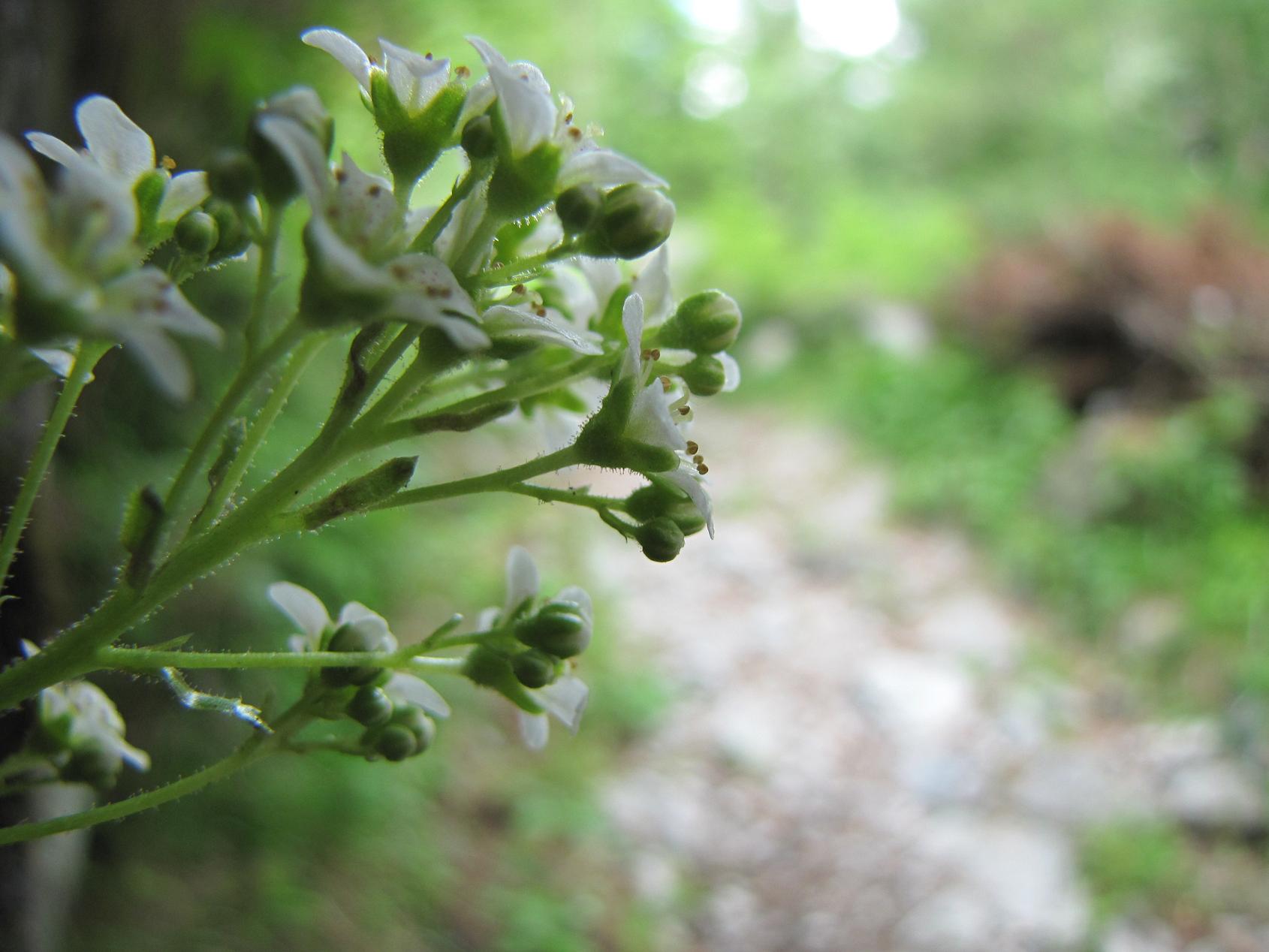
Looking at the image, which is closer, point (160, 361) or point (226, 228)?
point (160, 361)

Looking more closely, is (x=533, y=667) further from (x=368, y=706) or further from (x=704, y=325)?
(x=704, y=325)

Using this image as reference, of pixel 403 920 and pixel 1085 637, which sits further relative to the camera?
pixel 1085 637

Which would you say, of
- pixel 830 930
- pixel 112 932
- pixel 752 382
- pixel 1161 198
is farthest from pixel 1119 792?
pixel 1161 198

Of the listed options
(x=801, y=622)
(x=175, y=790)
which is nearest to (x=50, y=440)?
(x=175, y=790)

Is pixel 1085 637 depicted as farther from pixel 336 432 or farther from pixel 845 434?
pixel 336 432

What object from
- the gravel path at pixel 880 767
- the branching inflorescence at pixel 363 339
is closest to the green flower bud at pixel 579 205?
the branching inflorescence at pixel 363 339

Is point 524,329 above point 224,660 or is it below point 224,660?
above

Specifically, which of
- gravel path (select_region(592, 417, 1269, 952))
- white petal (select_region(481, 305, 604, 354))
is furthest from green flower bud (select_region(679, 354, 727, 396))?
gravel path (select_region(592, 417, 1269, 952))
